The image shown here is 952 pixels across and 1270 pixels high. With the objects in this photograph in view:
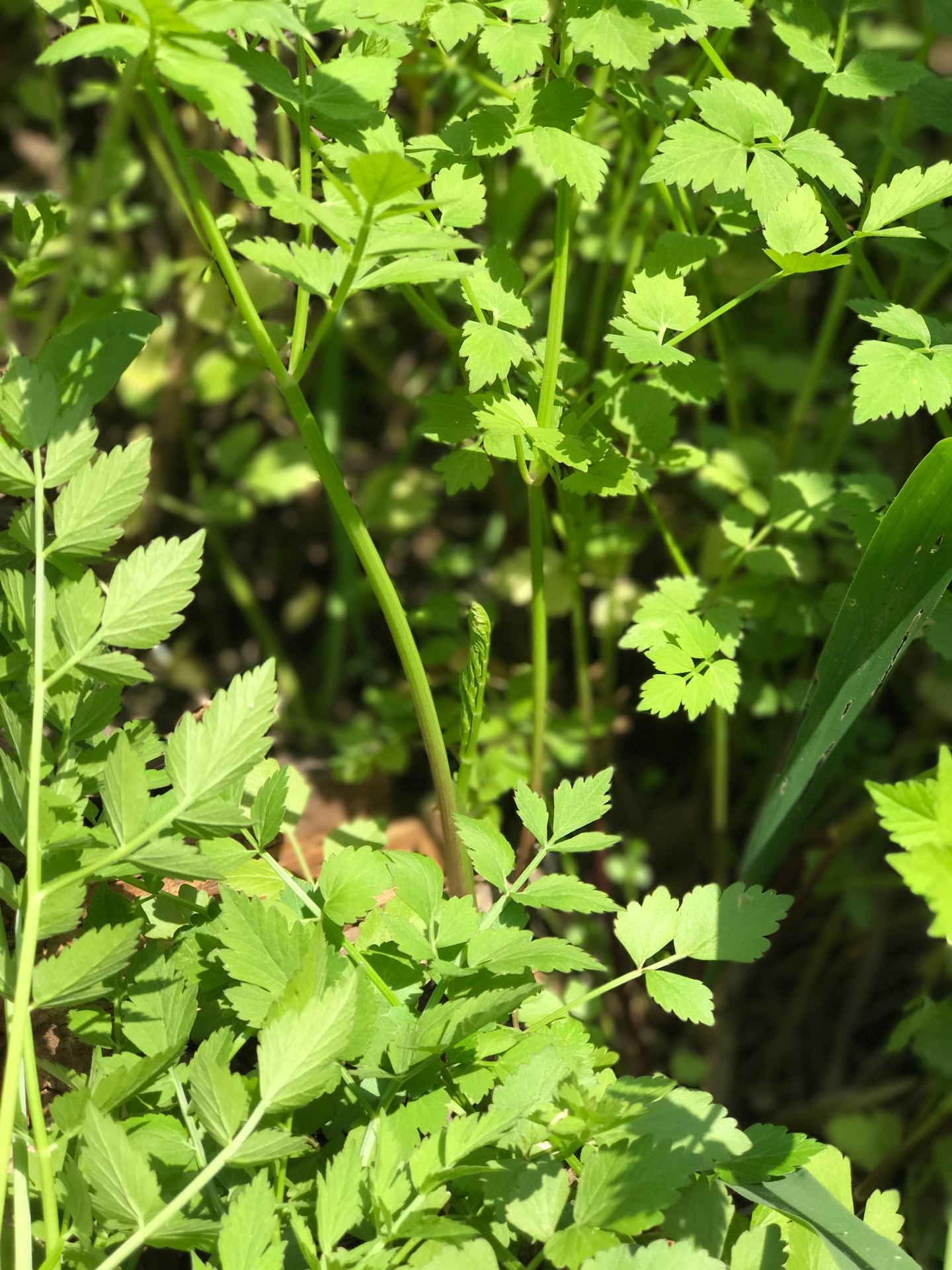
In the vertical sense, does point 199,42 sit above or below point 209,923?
above

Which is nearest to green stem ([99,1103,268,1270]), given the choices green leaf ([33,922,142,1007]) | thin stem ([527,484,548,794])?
green leaf ([33,922,142,1007])

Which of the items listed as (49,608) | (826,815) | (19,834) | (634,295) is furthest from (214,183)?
(826,815)

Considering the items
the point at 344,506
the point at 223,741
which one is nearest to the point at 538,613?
the point at 344,506

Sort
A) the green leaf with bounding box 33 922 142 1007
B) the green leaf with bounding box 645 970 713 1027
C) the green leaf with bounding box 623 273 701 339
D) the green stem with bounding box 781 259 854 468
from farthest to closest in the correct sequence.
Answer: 1. the green stem with bounding box 781 259 854 468
2. the green leaf with bounding box 623 273 701 339
3. the green leaf with bounding box 645 970 713 1027
4. the green leaf with bounding box 33 922 142 1007

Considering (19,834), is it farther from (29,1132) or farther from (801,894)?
(801,894)

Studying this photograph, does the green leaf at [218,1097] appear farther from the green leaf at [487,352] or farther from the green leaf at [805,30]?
the green leaf at [805,30]

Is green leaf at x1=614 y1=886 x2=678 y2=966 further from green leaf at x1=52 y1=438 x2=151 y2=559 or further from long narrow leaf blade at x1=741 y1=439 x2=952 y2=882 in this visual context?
green leaf at x1=52 y1=438 x2=151 y2=559
